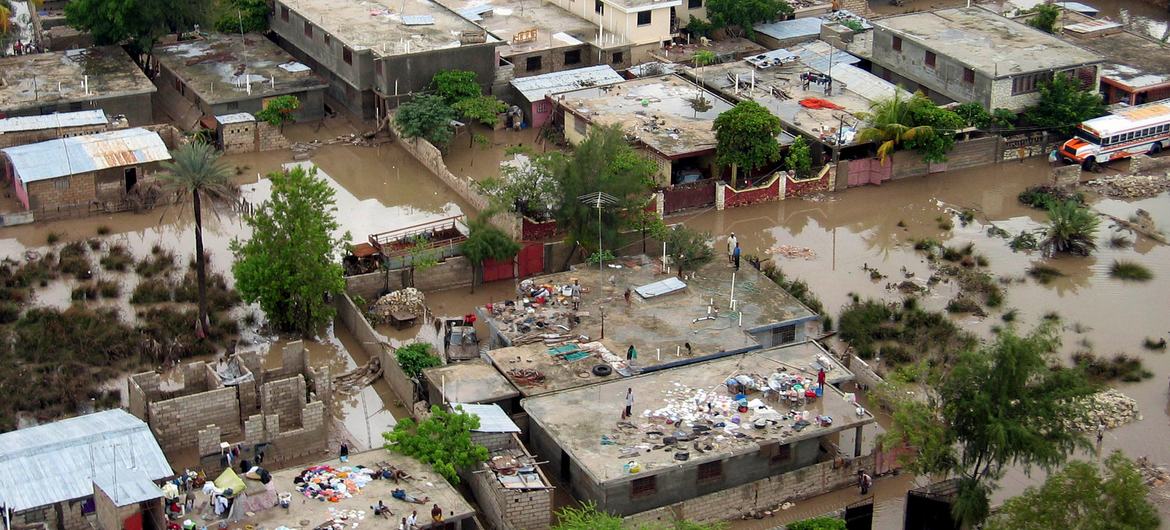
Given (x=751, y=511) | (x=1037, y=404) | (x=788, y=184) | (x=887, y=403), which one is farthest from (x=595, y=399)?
(x=788, y=184)

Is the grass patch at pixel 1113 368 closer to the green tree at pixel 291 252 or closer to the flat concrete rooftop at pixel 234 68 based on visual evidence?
the green tree at pixel 291 252

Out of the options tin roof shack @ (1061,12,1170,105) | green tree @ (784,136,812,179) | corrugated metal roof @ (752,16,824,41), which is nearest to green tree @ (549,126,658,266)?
green tree @ (784,136,812,179)

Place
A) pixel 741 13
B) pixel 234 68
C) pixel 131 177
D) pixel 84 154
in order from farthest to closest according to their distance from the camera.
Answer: pixel 741 13 → pixel 234 68 → pixel 131 177 → pixel 84 154

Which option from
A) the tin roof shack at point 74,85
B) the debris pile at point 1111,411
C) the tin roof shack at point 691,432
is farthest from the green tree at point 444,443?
the tin roof shack at point 74,85

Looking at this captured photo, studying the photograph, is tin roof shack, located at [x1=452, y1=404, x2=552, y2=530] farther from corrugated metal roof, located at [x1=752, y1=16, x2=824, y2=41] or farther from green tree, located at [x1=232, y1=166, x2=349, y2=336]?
corrugated metal roof, located at [x1=752, y1=16, x2=824, y2=41]

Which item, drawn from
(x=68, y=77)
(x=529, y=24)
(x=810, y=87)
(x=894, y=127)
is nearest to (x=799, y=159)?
(x=894, y=127)

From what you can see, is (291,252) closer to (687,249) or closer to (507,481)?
(507,481)
